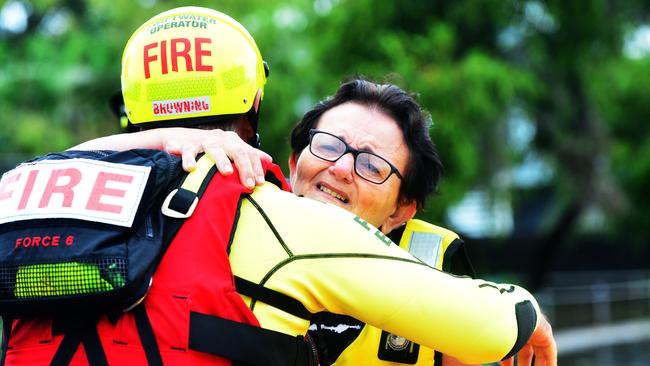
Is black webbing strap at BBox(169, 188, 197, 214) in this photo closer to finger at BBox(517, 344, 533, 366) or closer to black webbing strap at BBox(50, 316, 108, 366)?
black webbing strap at BBox(50, 316, 108, 366)

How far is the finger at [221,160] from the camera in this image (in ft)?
6.85

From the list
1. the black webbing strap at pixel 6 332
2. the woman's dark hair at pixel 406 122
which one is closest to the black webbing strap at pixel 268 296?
the black webbing strap at pixel 6 332

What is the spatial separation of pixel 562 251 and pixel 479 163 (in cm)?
1141

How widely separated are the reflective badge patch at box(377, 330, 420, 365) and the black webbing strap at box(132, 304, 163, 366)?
3.47 ft

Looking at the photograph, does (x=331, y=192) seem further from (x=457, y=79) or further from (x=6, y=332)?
(x=457, y=79)

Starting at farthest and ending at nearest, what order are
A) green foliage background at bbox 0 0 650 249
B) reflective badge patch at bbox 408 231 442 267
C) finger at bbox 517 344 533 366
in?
green foliage background at bbox 0 0 650 249 < reflective badge patch at bbox 408 231 442 267 < finger at bbox 517 344 533 366

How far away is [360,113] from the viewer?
9.77 feet

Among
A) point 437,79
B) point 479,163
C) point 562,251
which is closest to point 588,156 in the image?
point 479,163

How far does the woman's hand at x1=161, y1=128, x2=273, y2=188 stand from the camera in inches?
82.6

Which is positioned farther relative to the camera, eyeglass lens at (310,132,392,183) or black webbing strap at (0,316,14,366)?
eyeglass lens at (310,132,392,183)

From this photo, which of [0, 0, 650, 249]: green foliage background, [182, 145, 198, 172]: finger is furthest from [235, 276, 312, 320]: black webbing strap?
[0, 0, 650, 249]: green foliage background

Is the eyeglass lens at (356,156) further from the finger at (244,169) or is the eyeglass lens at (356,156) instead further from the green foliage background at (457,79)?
the green foliage background at (457,79)

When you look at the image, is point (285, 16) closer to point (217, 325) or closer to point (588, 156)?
point (588, 156)

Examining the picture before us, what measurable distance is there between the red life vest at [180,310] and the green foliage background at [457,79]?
10.1 metres
